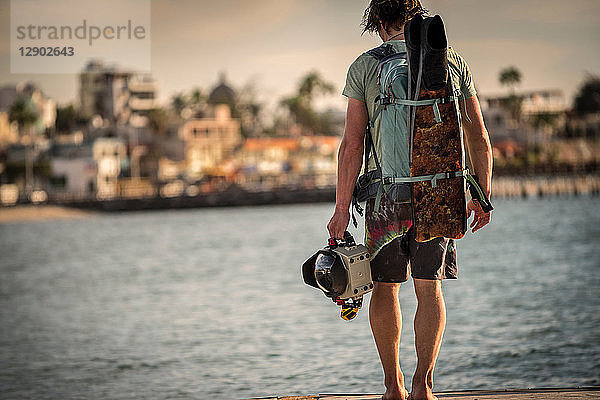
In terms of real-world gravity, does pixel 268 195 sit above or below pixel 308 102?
below

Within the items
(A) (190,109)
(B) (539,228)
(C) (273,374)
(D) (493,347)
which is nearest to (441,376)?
(C) (273,374)

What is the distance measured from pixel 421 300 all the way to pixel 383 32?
1180 mm

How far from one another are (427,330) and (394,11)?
1.38m

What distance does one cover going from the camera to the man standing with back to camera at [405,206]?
4168 mm

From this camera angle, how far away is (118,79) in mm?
110562

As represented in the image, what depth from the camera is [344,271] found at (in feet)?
13.5

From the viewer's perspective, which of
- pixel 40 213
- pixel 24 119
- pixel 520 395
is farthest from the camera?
pixel 24 119

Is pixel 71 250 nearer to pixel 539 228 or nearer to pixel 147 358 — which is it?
pixel 539 228

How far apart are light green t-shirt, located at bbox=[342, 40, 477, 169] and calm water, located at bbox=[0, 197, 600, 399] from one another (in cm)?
549

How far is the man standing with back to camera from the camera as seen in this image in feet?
13.7

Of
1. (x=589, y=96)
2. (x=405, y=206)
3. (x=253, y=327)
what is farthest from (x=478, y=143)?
(x=589, y=96)

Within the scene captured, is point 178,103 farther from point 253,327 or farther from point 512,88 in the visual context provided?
point 253,327

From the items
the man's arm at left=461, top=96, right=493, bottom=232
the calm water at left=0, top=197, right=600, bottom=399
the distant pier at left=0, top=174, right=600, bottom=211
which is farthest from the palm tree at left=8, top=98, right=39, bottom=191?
the man's arm at left=461, top=96, right=493, bottom=232

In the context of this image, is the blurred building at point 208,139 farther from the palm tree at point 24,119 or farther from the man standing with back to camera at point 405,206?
the man standing with back to camera at point 405,206
